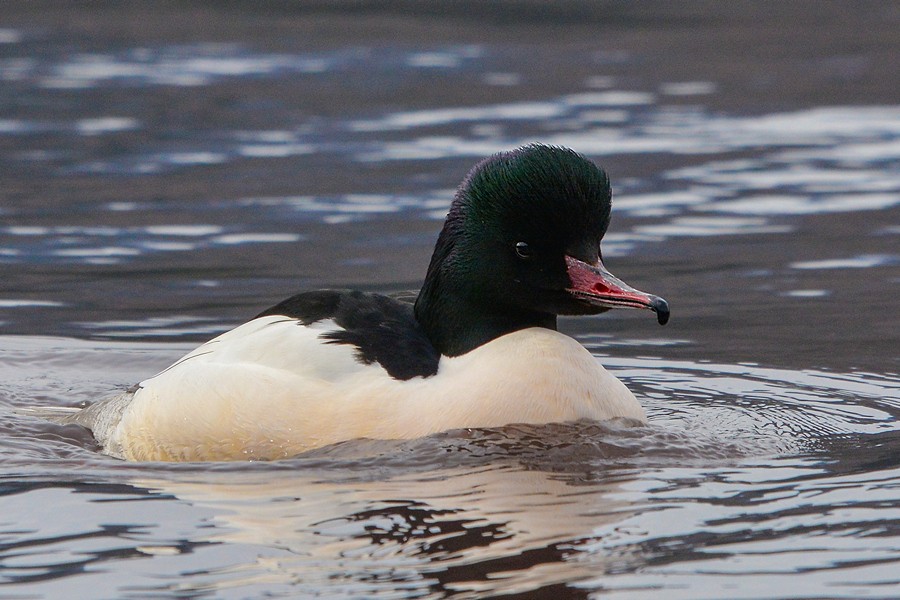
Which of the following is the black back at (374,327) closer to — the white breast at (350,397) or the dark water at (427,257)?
the white breast at (350,397)

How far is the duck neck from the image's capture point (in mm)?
6648

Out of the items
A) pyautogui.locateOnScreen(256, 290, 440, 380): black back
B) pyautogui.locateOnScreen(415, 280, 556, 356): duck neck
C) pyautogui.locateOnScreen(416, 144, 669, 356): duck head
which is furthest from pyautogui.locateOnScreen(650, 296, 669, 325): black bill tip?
pyautogui.locateOnScreen(256, 290, 440, 380): black back

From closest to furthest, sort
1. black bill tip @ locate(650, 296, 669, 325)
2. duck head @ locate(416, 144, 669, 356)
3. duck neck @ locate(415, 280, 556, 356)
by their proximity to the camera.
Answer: black bill tip @ locate(650, 296, 669, 325) → duck head @ locate(416, 144, 669, 356) → duck neck @ locate(415, 280, 556, 356)

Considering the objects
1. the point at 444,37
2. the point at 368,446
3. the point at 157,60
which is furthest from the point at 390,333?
the point at 444,37

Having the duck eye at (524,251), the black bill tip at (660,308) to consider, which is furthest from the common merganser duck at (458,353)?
the black bill tip at (660,308)

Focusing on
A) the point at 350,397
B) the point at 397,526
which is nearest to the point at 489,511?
A: the point at 397,526

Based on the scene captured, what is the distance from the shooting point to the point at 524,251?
647 cm

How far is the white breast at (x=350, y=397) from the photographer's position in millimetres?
6359

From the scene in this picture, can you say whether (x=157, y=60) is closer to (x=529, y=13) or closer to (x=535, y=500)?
(x=529, y=13)

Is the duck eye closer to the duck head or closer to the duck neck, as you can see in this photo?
the duck head

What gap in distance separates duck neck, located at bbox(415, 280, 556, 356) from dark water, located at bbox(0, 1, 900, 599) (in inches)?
18.4

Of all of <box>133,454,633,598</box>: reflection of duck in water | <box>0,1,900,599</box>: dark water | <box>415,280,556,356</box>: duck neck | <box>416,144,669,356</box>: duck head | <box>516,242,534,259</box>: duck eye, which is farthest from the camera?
<box>415,280,556,356</box>: duck neck

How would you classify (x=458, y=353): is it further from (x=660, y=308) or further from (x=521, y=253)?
(x=660, y=308)

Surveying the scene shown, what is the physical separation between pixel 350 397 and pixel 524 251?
91 cm
